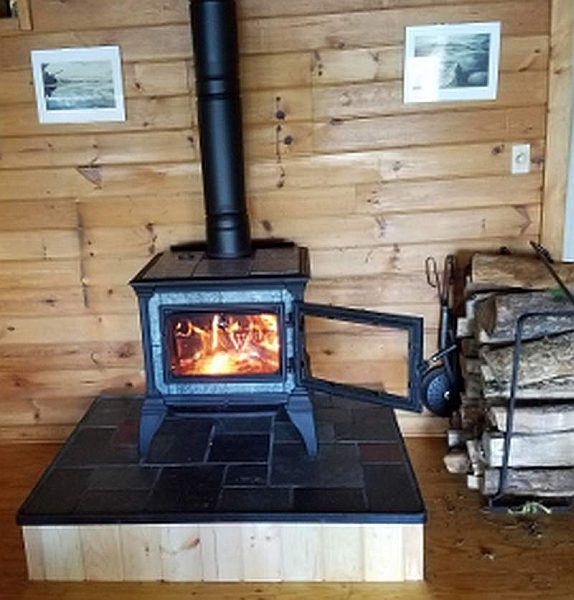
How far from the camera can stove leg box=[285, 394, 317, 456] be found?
227 cm

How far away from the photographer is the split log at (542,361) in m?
2.22

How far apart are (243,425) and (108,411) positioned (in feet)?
1.81

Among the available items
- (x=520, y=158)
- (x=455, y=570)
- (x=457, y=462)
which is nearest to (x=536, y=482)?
(x=457, y=462)

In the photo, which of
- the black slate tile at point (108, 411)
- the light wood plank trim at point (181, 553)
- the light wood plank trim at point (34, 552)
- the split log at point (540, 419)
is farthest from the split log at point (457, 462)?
the light wood plank trim at point (34, 552)

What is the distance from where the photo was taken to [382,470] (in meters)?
2.21

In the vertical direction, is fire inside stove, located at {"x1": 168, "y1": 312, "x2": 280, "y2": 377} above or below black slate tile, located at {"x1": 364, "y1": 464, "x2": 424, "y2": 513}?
above

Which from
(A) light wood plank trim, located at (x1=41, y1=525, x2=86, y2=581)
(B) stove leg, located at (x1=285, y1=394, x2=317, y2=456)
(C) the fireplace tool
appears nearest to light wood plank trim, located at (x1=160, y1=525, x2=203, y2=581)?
(A) light wood plank trim, located at (x1=41, y1=525, x2=86, y2=581)

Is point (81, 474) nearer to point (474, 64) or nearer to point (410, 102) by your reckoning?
point (410, 102)

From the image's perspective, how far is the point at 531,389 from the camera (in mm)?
2244

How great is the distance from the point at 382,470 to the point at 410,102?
1.27 m

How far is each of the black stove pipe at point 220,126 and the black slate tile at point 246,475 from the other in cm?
71

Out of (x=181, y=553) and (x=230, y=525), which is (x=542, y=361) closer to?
(x=230, y=525)

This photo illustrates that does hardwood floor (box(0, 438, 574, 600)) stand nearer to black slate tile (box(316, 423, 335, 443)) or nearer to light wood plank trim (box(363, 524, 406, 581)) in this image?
light wood plank trim (box(363, 524, 406, 581))

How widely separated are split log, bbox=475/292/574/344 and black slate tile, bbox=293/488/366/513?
2.28ft
